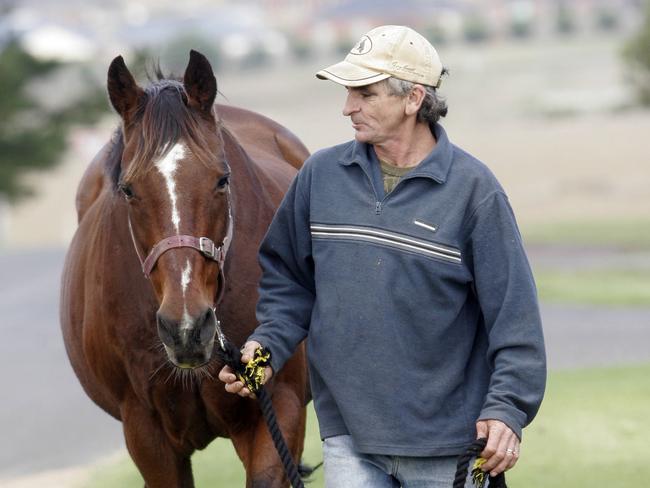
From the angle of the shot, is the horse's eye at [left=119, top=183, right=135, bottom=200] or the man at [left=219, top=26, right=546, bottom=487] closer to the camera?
the man at [left=219, top=26, right=546, bottom=487]

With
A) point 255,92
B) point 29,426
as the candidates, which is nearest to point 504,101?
point 255,92

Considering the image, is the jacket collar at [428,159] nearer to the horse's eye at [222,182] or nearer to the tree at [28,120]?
the horse's eye at [222,182]

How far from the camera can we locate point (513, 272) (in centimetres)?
416

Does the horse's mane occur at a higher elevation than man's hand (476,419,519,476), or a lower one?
higher

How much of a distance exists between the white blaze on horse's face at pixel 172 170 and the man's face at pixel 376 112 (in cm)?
59

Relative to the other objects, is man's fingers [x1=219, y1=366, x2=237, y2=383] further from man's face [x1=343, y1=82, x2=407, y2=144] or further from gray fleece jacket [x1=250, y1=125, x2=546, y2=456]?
man's face [x1=343, y1=82, x2=407, y2=144]

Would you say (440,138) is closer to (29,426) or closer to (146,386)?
(146,386)

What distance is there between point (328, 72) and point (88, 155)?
31525mm

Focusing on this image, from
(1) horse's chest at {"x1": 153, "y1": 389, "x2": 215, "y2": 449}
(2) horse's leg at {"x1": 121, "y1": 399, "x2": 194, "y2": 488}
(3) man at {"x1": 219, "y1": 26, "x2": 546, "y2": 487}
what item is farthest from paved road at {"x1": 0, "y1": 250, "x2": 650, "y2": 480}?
(3) man at {"x1": 219, "y1": 26, "x2": 546, "y2": 487}

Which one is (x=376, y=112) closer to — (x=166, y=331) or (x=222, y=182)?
(x=222, y=182)

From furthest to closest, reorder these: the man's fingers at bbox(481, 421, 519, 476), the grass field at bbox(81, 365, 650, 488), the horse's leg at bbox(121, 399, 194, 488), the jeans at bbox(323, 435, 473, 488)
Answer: the grass field at bbox(81, 365, 650, 488)
the horse's leg at bbox(121, 399, 194, 488)
the jeans at bbox(323, 435, 473, 488)
the man's fingers at bbox(481, 421, 519, 476)

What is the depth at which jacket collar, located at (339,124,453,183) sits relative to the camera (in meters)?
4.22

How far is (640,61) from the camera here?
2852 cm

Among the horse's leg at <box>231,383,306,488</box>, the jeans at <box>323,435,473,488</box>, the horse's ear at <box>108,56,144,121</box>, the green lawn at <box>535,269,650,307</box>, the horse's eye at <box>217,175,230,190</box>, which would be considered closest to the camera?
the jeans at <box>323,435,473,488</box>
